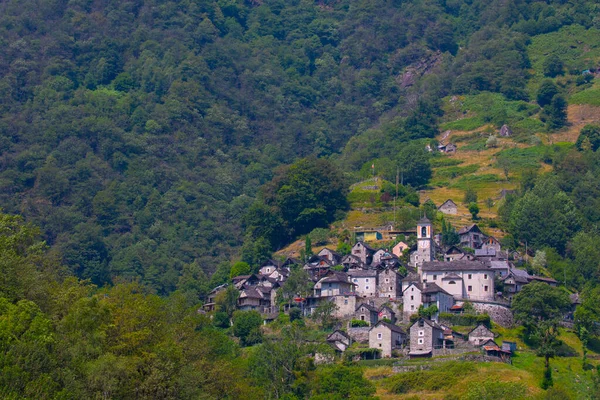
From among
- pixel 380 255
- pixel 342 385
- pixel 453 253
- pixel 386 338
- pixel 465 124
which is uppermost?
pixel 465 124

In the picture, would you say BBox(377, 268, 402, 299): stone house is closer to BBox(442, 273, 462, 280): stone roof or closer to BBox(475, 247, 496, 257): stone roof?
BBox(442, 273, 462, 280): stone roof

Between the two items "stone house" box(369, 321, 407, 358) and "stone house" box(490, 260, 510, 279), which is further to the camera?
"stone house" box(490, 260, 510, 279)

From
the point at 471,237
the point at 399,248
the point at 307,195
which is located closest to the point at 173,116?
the point at 307,195

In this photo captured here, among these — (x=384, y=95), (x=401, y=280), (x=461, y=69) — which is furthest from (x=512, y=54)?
(x=401, y=280)

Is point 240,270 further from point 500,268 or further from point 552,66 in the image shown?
point 552,66

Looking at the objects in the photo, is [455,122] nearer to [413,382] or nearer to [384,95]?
[384,95]

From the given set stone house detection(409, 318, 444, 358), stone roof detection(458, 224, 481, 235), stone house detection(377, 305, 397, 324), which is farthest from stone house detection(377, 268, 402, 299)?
stone roof detection(458, 224, 481, 235)
